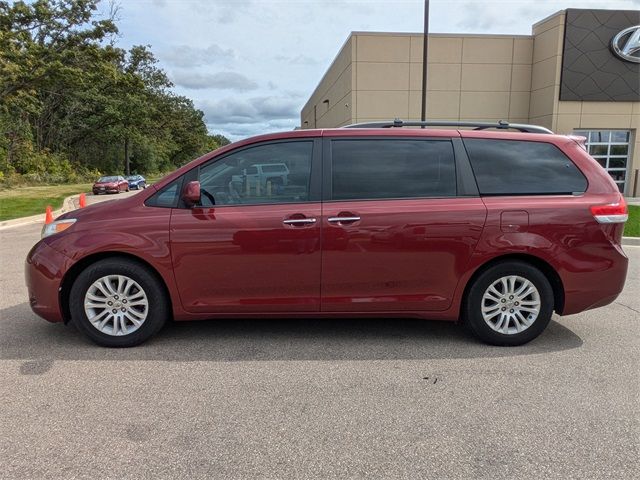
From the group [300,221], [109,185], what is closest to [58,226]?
[300,221]

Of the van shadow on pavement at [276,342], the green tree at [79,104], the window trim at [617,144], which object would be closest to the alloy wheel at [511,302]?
the van shadow on pavement at [276,342]

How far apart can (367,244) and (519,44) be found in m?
21.9

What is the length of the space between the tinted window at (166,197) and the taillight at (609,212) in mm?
3451

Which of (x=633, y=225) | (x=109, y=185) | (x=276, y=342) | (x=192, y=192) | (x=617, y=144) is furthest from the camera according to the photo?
(x=109, y=185)

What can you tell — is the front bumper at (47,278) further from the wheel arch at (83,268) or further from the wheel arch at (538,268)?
the wheel arch at (538,268)

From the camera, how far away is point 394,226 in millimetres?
3891

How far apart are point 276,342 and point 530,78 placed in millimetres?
22226

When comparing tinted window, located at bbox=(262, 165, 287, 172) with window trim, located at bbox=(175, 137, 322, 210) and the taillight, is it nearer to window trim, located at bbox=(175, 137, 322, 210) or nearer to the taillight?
window trim, located at bbox=(175, 137, 322, 210)

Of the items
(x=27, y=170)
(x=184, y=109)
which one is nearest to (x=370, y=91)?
(x=27, y=170)

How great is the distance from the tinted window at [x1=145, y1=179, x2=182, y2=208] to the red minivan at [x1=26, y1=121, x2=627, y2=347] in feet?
A: 0.03

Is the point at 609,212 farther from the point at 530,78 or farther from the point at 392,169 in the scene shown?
the point at 530,78

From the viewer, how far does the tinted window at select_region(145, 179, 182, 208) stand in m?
4.01

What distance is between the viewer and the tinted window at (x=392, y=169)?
4008mm

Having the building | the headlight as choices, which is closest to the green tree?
the building
